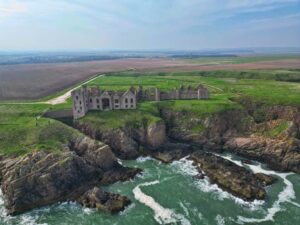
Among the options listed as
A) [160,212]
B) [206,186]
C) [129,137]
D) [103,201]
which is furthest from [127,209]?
[129,137]

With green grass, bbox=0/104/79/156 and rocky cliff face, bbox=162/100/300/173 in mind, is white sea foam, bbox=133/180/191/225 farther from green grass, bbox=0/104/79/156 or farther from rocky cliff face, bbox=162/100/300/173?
rocky cliff face, bbox=162/100/300/173

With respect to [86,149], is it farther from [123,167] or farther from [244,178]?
[244,178]

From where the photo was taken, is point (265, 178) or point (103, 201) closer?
point (103, 201)

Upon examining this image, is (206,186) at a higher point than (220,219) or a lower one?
higher

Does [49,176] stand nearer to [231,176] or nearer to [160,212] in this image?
[160,212]

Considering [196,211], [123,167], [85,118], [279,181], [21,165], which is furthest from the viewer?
[85,118]

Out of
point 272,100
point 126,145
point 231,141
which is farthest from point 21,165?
point 272,100

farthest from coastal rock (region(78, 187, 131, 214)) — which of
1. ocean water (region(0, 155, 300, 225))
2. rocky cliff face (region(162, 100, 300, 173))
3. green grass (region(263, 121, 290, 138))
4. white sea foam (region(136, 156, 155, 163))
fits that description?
green grass (region(263, 121, 290, 138))
